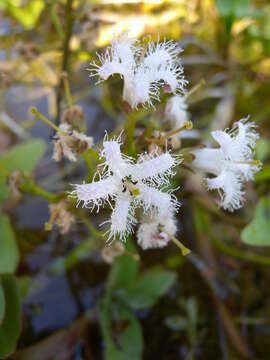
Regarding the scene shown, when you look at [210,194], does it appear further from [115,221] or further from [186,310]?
[115,221]

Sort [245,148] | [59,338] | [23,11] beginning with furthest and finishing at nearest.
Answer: [23,11] → [59,338] → [245,148]

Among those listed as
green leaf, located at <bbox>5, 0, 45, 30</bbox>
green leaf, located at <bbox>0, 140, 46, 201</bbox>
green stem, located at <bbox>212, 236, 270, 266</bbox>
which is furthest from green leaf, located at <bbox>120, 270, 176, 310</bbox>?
green leaf, located at <bbox>5, 0, 45, 30</bbox>

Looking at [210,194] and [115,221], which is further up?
[210,194]

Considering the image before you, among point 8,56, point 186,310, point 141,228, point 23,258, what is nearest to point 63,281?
point 23,258

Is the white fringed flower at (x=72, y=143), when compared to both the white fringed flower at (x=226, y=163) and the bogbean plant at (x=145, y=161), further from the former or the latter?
the white fringed flower at (x=226, y=163)

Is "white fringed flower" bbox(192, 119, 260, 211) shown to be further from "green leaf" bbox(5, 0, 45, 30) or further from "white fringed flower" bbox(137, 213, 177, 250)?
"green leaf" bbox(5, 0, 45, 30)

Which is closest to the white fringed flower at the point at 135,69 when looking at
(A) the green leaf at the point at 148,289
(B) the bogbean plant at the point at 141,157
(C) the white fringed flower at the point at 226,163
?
(B) the bogbean plant at the point at 141,157
